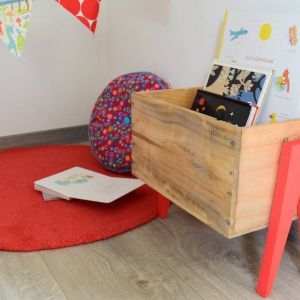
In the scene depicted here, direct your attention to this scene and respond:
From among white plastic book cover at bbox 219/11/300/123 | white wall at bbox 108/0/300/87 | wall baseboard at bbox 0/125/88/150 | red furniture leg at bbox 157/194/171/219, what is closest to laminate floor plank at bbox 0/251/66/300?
red furniture leg at bbox 157/194/171/219

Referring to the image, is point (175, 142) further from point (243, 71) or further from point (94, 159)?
point (94, 159)

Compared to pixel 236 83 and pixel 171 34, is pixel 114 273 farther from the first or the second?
pixel 171 34

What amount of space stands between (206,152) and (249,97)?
31 centimetres

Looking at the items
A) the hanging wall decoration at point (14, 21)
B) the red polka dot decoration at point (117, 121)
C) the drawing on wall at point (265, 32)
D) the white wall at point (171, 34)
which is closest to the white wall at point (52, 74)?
the white wall at point (171, 34)

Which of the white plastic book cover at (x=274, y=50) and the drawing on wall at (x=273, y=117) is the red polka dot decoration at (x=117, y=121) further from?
the drawing on wall at (x=273, y=117)

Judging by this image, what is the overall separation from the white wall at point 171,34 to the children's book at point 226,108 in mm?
252

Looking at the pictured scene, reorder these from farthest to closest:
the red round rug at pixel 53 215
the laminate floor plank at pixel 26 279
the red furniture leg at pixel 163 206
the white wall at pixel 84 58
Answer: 1. the white wall at pixel 84 58
2. the red furniture leg at pixel 163 206
3. the red round rug at pixel 53 215
4. the laminate floor plank at pixel 26 279

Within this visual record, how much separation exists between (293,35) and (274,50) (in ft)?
0.23

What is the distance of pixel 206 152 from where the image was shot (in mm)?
945

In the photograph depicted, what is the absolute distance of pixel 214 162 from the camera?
3.03ft

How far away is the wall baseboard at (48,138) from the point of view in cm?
200

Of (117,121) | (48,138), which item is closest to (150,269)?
(117,121)

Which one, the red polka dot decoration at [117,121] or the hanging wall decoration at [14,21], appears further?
the red polka dot decoration at [117,121]

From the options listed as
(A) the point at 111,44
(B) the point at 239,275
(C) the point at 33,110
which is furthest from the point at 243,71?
(C) the point at 33,110
